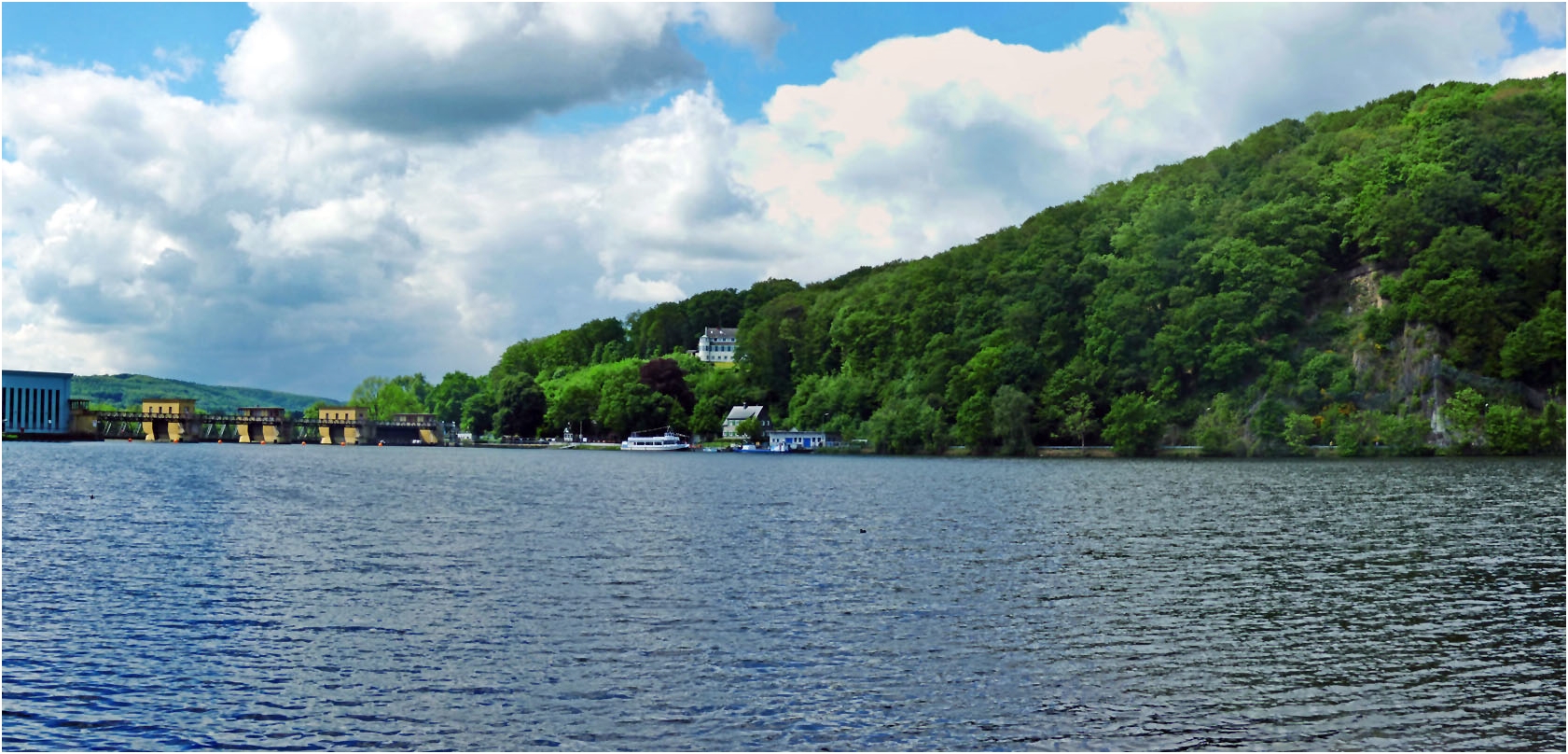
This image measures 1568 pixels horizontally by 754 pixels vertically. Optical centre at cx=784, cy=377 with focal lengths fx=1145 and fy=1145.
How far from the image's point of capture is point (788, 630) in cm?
2403

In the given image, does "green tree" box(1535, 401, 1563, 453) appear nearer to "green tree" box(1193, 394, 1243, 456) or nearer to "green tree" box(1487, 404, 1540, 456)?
"green tree" box(1487, 404, 1540, 456)

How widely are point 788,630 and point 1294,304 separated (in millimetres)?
122581

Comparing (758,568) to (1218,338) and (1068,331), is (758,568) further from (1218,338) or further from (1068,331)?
(1068,331)

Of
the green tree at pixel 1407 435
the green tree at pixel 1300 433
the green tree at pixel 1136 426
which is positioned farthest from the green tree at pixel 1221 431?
the green tree at pixel 1407 435

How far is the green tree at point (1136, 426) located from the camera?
130 metres

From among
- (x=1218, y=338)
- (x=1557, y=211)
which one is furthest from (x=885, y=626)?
(x=1557, y=211)

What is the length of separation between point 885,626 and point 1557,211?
128 m

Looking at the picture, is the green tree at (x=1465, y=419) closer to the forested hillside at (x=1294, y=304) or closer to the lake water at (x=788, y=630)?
the forested hillside at (x=1294, y=304)

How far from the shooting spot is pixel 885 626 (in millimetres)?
24516

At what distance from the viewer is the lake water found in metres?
17.3

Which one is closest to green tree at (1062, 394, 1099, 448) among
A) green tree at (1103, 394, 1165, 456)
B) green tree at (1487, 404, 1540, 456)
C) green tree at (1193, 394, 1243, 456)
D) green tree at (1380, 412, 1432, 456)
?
green tree at (1103, 394, 1165, 456)

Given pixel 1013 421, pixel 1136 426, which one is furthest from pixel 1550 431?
pixel 1013 421

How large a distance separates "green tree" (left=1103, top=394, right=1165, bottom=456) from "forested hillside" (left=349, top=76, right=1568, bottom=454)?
0.25m

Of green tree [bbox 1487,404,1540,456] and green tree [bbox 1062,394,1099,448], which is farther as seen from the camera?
green tree [bbox 1062,394,1099,448]
